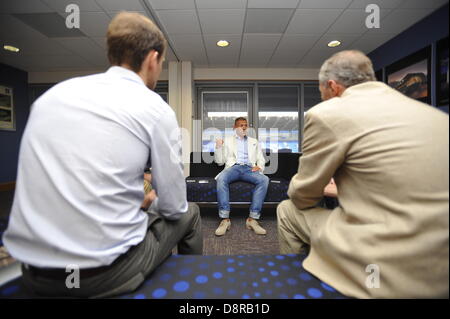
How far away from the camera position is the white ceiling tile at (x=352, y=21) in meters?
2.46

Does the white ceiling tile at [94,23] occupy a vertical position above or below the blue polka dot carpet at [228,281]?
above

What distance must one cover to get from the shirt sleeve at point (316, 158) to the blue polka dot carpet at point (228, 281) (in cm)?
29

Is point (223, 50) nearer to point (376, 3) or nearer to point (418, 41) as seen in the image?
point (376, 3)

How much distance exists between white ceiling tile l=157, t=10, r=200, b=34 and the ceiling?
0.01 meters

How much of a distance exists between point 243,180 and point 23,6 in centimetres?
317

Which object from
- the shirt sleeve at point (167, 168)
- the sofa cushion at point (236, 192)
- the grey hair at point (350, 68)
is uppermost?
the grey hair at point (350, 68)

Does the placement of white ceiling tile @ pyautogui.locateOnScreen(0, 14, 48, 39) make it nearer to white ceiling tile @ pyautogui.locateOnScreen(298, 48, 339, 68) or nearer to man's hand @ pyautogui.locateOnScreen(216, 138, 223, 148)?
man's hand @ pyautogui.locateOnScreen(216, 138, 223, 148)

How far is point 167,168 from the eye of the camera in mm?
761

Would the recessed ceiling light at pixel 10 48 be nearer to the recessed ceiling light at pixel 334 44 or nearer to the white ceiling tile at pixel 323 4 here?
the white ceiling tile at pixel 323 4

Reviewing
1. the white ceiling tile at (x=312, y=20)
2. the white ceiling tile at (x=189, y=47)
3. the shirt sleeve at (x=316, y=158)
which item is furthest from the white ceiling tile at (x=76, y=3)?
the shirt sleeve at (x=316, y=158)

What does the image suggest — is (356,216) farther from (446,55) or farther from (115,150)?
(115,150)

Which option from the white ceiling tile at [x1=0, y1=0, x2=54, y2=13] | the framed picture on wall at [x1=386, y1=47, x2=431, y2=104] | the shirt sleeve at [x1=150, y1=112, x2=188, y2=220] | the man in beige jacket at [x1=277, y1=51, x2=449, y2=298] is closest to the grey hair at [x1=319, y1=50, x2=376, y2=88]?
the man in beige jacket at [x1=277, y1=51, x2=449, y2=298]

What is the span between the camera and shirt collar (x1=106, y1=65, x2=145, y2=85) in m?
0.74

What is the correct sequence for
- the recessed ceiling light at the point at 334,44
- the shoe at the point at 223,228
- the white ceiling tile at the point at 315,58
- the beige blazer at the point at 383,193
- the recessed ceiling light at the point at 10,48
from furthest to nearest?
1. the white ceiling tile at the point at 315,58
2. the recessed ceiling light at the point at 334,44
3. the recessed ceiling light at the point at 10,48
4. the shoe at the point at 223,228
5. the beige blazer at the point at 383,193
